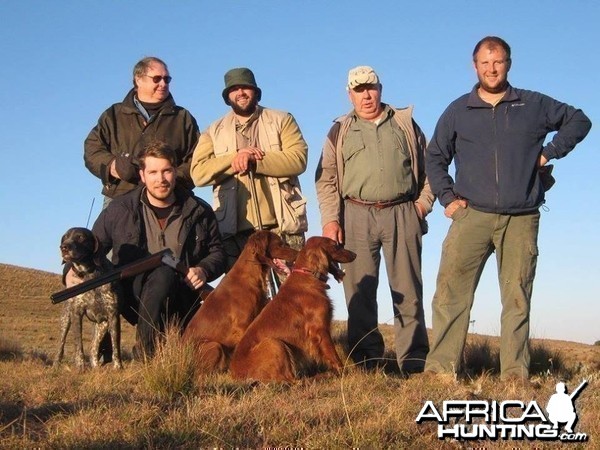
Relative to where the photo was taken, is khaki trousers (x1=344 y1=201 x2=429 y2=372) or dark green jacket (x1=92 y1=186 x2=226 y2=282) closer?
khaki trousers (x1=344 y1=201 x2=429 y2=372)

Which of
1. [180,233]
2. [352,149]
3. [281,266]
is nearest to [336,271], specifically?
[281,266]

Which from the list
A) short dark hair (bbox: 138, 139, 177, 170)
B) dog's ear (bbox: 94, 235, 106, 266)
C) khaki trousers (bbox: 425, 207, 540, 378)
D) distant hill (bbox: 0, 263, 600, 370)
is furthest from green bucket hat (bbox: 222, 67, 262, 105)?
distant hill (bbox: 0, 263, 600, 370)

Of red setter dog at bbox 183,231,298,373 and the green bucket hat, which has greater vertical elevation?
the green bucket hat

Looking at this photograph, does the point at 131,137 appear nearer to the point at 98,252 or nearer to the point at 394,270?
the point at 98,252

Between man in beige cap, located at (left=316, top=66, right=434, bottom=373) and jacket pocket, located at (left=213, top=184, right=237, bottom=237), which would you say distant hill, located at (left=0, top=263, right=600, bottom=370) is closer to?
man in beige cap, located at (left=316, top=66, right=434, bottom=373)

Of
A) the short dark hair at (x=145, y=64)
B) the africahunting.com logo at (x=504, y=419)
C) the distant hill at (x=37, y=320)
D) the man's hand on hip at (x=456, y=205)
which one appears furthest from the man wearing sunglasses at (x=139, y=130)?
the africahunting.com logo at (x=504, y=419)

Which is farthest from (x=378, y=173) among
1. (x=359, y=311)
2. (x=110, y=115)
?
(x=110, y=115)

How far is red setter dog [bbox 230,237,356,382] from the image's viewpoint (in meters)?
6.71

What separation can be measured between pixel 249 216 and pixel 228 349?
5.78 feet

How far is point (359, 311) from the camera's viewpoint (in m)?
8.44

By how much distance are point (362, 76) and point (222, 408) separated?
4.25 m

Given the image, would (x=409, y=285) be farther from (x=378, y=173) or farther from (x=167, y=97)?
(x=167, y=97)

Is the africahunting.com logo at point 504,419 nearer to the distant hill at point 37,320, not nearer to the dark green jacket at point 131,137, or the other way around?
the dark green jacket at point 131,137

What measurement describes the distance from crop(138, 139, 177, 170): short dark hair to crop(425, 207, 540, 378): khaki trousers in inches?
118
